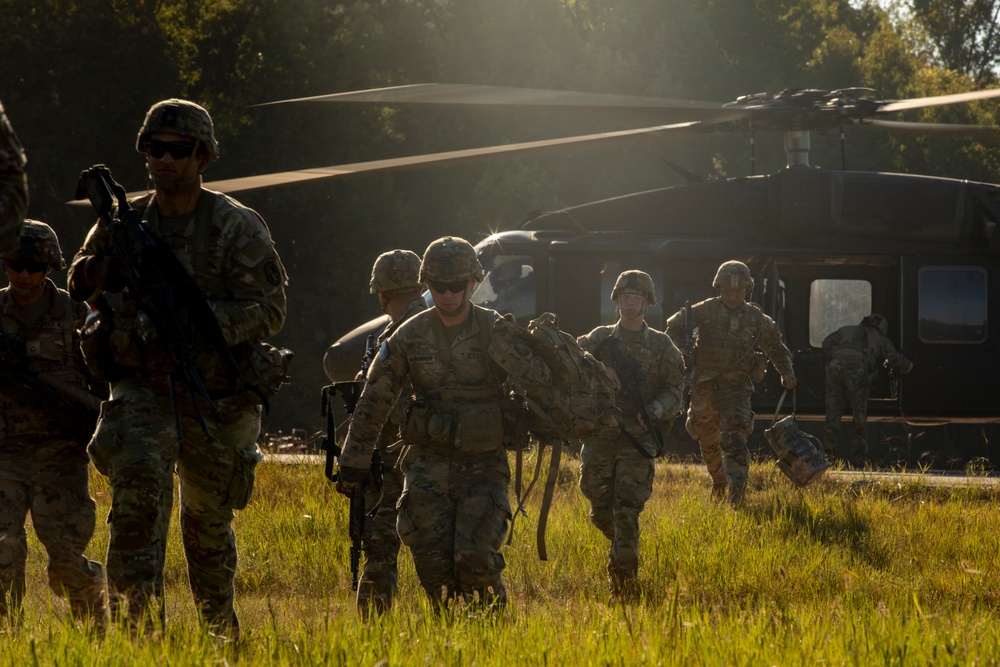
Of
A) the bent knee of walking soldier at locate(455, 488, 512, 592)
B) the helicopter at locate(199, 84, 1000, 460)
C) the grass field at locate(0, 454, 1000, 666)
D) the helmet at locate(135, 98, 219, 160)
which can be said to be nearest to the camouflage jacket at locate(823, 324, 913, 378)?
the helicopter at locate(199, 84, 1000, 460)

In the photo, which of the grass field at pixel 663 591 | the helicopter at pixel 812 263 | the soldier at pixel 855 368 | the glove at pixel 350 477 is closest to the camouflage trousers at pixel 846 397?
the soldier at pixel 855 368

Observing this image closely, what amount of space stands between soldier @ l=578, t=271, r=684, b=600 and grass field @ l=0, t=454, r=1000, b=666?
0.27m

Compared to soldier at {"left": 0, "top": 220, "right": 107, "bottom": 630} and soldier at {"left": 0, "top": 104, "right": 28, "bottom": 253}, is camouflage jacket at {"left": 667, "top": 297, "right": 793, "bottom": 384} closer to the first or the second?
soldier at {"left": 0, "top": 220, "right": 107, "bottom": 630}

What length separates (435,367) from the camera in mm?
5031

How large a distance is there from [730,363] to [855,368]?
299cm

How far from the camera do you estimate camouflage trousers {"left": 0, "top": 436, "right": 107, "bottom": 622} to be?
5.04 m

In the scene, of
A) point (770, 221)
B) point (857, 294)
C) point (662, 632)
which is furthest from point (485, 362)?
point (857, 294)

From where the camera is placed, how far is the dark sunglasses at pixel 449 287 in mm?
4988

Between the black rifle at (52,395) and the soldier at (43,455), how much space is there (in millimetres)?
18

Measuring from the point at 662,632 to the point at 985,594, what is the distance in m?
3.11

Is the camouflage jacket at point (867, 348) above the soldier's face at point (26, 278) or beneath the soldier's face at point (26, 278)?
beneath

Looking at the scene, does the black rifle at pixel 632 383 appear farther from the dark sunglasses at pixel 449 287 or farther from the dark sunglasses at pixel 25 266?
the dark sunglasses at pixel 25 266

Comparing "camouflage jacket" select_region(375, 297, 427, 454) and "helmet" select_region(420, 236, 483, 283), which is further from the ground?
"helmet" select_region(420, 236, 483, 283)

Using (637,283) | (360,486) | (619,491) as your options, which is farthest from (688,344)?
(360,486)
